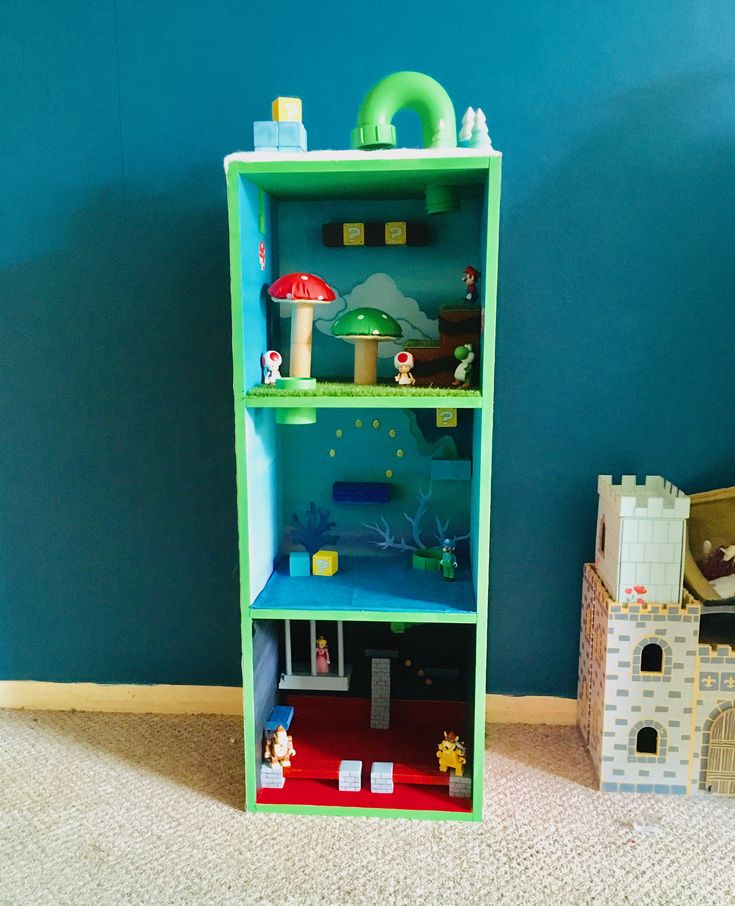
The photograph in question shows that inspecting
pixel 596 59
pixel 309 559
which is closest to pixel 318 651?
pixel 309 559

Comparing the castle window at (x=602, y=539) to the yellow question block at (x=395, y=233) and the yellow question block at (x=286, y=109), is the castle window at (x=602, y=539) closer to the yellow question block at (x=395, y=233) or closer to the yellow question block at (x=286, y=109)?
the yellow question block at (x=395, y=233)

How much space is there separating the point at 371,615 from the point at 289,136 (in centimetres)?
86

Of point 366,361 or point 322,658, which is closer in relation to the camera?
point 366,361

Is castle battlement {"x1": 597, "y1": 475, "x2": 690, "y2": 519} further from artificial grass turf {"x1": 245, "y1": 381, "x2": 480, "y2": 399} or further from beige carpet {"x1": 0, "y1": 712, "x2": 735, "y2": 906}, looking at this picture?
beige carpet {"x1": 0, "y1": 712, "x2": 735, "y2": 906}

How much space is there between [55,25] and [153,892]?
1680 millimetres

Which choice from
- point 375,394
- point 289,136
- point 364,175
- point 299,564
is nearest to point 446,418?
point 375,394

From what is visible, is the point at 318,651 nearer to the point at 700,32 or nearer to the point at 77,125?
the point at 77,125

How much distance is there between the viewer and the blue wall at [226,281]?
1589 mm

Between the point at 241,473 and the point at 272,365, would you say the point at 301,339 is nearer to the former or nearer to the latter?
the point at 272,365

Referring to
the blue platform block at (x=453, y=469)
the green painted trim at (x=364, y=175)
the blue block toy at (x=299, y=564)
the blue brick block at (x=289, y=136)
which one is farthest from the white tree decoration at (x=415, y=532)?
the blue brick block at (x=289, y=136)

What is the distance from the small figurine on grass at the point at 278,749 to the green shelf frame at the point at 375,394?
4 cm

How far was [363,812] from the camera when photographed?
1493mm

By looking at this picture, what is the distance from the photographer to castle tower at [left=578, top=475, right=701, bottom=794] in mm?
1528

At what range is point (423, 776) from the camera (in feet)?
5.00
